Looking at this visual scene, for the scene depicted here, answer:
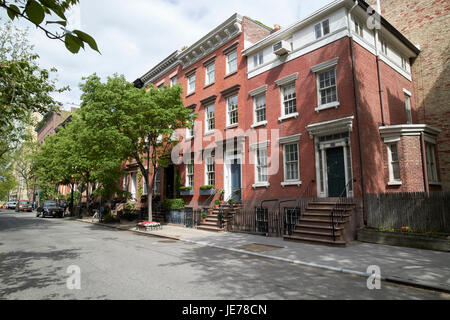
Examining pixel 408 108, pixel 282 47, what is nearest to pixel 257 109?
pixel 282 47

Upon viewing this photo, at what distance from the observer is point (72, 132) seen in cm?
2847

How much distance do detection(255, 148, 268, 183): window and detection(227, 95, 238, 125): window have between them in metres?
3.15

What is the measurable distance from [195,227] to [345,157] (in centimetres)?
967

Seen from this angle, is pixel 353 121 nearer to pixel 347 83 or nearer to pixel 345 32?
pixel 347 83

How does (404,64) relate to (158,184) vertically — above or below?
above

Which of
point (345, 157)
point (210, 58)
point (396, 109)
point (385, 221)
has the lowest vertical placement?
point (385, 221)

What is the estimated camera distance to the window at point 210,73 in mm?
21047

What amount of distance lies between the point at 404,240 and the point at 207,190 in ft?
37.3

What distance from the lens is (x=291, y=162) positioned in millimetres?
14953

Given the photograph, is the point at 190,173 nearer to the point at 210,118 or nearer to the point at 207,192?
the point at 207,192

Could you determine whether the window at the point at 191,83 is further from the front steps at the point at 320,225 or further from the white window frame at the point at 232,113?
the front steps at the point at 320,225

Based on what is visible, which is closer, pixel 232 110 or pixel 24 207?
pixel 232 110
